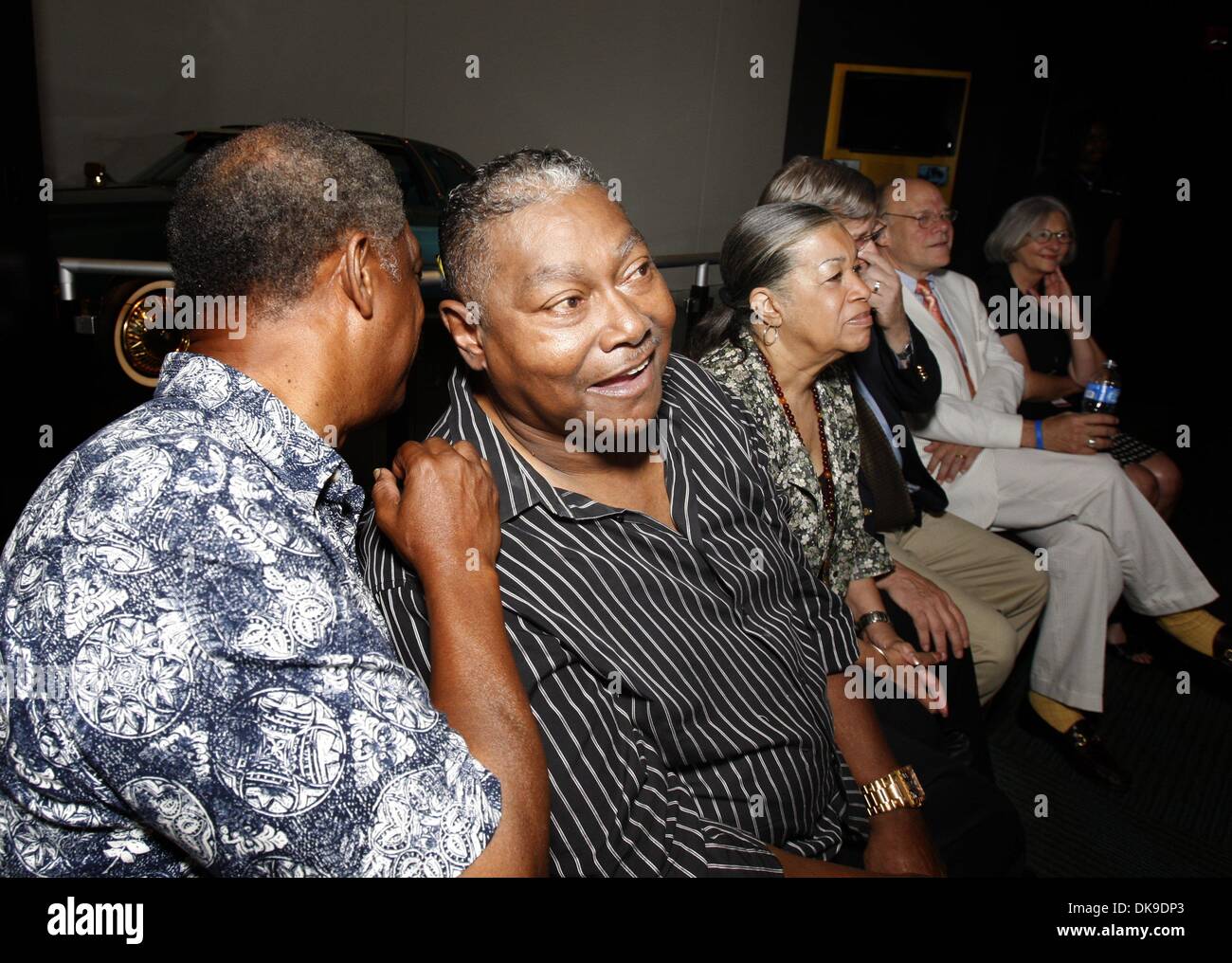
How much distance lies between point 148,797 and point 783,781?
0.86 meters

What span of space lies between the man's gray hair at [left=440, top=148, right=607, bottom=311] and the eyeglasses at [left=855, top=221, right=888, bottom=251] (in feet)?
3.88

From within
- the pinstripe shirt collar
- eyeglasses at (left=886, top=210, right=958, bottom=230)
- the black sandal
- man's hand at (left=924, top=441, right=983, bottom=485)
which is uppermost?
eyeglasses at (left=886, top=210, right=958, bottom=230)

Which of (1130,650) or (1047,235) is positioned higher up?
(1047,235)

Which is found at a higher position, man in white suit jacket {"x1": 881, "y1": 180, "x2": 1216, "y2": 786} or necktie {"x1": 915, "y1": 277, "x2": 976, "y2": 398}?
necktie {"x1": 915, "y1": 277, "x2": 976, "y2": 398}

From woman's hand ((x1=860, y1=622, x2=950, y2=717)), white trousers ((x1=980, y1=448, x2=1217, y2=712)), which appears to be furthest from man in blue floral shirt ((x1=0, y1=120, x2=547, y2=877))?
white trousers ((x1=980, y1=448, x2=1217, y2=712))

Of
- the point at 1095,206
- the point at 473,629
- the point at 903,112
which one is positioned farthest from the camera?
the point at 903,112

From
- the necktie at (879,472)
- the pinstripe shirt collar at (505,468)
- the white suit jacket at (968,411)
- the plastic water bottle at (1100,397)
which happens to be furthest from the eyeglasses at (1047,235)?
the pinstripe shirt collar at (505,468)

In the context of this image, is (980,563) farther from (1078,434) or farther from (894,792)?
(894,792)

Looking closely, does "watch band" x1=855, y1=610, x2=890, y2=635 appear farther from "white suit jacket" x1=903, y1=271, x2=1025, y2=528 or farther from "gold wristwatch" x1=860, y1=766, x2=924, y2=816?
"white suit jacket" x1=903, y1=271, x2=1025, y2=528

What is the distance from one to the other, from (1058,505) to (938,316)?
28.1 inches

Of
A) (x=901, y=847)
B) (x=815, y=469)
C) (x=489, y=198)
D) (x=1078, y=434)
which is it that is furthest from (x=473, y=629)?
(x=1078, y=434)

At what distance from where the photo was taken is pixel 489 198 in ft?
4.13

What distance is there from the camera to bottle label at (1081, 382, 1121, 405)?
9.03 feet

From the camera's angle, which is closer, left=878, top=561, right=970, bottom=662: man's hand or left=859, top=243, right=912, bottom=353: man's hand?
left=878, top=561, right=970, bottom=662: man's hand
